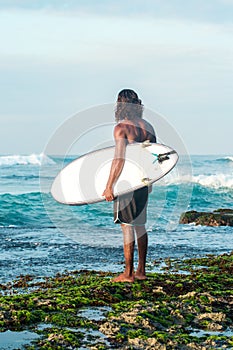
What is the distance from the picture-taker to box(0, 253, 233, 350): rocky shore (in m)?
5.77

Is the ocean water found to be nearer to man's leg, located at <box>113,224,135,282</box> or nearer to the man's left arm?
man's leg, located at <box>113,224,135,282</box>

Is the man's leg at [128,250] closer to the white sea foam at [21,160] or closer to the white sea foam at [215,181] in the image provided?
the white sea foam at [215,181]

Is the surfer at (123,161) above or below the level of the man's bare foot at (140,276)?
above

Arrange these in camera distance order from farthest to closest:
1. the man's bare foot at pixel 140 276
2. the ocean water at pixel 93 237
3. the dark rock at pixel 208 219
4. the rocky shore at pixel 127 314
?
the dark rock at pixel 208 219, the ocean water at pixel 93 237, the man's bare foot at pixel 140 276, the rocky shore at pixel 127 314

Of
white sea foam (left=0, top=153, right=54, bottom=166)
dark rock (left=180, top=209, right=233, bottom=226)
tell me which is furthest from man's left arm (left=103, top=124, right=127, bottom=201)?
white sea foam (left=0, top=153, right=54, bottom=166)

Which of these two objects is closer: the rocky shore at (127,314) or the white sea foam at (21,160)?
the rocky shore at (127,314)

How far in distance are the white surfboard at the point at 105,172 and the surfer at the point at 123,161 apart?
0.09m

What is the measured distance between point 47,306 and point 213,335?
1.98 metres

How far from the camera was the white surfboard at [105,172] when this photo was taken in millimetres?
8031

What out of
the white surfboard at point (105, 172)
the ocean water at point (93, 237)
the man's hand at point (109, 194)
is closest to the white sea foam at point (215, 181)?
the ocean water at point (93, 237)

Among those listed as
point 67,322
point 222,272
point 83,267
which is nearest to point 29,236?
point 83,267

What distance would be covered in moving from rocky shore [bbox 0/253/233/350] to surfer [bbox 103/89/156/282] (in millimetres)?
825

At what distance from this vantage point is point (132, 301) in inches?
291

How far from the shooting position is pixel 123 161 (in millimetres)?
7918
